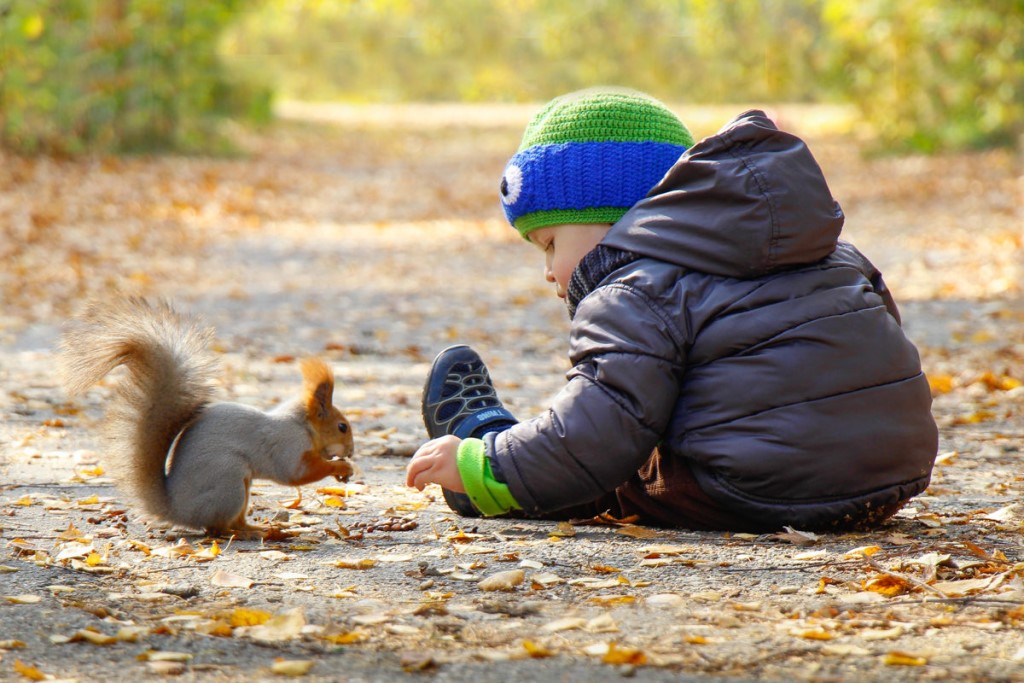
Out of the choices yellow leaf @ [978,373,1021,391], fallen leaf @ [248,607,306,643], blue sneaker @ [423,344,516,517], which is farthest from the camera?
yellow leaf @ [978,373,1021,391]

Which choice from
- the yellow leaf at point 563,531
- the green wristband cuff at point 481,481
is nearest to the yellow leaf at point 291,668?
the green wristband cuff at point 481,481

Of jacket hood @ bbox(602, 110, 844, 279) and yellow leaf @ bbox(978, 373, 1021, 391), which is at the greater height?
jacket hood @ bbox(602, 110, 844, 279)

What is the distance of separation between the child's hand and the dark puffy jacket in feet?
0.60

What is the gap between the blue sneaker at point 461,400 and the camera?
347 centimetres

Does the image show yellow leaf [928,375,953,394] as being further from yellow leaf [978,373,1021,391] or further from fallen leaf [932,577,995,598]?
fallen leaf [932,577,995,598]

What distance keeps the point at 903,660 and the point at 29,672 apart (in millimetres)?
1509

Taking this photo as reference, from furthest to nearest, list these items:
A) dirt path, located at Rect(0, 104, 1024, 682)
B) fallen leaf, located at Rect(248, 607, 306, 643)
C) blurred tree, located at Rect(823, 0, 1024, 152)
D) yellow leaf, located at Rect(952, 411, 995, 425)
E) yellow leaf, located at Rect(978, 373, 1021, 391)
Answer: blurred tree, located at Rect(823, 0, 1024, 152) < yellow leaf, located at Rect(978, 373, 1021, 391) < yellow leaf, located at Rect(952, 411, 995, 425) < fallen leaf, located at Rect(248, 607, 306, 643) < dirt path, located at Rect(0, 104, 1024, 682)

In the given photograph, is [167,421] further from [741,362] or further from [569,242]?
[741,362]

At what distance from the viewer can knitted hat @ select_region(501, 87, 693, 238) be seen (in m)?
3.17

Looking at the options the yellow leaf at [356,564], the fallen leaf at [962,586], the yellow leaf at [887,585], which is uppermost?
the fallen leaf at [962,586]

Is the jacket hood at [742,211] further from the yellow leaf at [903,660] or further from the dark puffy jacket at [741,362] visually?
the yellow leaf at [903,660]

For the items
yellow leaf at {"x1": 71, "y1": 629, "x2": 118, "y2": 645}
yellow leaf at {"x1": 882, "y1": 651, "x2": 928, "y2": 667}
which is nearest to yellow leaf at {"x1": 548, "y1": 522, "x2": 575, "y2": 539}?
yellow leaf at {"x1": 882, "y1": 651, "x2": 928, "y2": 667}

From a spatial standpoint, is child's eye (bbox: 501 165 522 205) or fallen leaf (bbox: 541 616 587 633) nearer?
fallen leaf (bbox: 541 616 587 633)

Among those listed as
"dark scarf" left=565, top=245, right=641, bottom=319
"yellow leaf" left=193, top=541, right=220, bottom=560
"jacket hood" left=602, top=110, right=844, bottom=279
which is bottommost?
"yellow leaf" left=193, top=541, right=220, bottom=560
